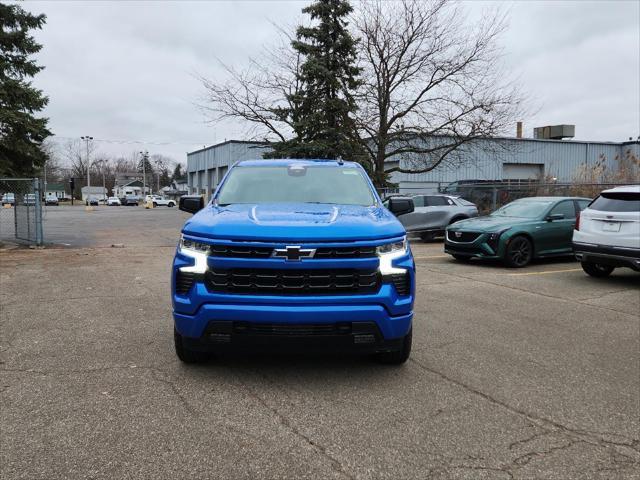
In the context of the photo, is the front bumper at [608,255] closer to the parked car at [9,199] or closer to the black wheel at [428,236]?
the black wheel at [428,236]

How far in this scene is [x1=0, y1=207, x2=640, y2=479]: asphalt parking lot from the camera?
113 inches

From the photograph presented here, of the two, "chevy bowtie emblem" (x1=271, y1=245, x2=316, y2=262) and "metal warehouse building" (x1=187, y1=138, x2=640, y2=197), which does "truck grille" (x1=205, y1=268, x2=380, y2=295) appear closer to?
"chevy bowtie emblem" (x1=271, y1=245, x2=316, y2=262)

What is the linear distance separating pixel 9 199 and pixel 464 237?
1379cm

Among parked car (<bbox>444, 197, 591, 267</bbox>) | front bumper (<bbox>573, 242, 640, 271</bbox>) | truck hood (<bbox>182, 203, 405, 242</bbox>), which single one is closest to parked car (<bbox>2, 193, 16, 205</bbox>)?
parked car (<bbox>444, 197, 591, 267</bbox>)

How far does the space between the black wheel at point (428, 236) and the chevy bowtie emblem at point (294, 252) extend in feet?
45.4

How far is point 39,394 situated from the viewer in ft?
12.4

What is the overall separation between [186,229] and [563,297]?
243 inches

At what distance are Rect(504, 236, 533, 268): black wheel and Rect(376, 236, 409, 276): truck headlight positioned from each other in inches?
289

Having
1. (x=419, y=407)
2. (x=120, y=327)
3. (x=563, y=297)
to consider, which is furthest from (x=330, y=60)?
(x=419, y=407)

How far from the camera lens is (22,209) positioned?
15633mm

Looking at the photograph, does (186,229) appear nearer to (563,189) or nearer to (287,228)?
(287,228)

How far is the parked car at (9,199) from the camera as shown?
50.5ft

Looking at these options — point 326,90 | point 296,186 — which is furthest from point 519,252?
point 326,90

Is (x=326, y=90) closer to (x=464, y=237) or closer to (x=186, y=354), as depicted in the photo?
(x=464, y=237)
